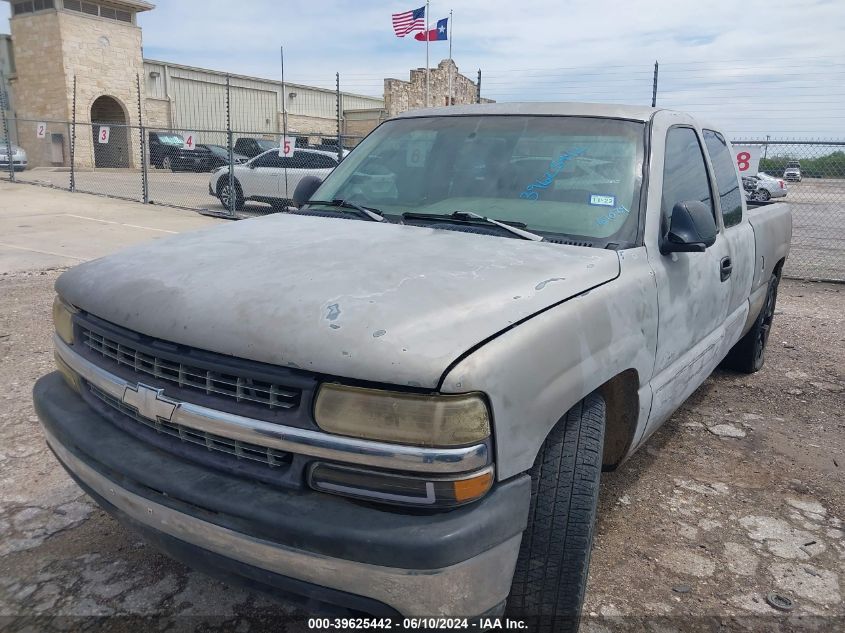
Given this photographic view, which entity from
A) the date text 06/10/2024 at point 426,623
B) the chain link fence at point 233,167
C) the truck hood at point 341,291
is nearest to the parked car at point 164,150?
the chain link fence at point 233,167

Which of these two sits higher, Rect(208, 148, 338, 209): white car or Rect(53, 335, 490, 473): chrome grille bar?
Rect(208, 148, 338, 209): white car

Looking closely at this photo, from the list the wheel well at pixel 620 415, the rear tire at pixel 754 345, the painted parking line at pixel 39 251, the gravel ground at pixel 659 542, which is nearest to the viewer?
the gravel ground at pixel 659 542

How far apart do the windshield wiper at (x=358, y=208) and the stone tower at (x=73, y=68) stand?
29.2 m

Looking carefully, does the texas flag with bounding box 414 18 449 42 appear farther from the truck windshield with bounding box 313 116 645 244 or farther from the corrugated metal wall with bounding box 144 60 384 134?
the truck windshield with bounding box 313 116 645 244

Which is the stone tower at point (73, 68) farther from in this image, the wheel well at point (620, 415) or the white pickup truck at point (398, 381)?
the wheel well at point (620, 415)

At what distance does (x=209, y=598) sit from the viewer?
97.4 inches

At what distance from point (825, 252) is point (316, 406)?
13.1 meters

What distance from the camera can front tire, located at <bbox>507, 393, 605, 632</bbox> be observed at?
6.64 ft

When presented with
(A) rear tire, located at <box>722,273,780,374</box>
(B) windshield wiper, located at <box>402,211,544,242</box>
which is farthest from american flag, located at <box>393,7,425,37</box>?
(B) windshield wiper, located at <box>402,211,544,242</box>

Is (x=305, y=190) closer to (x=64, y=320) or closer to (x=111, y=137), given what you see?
(x=64, y=320)

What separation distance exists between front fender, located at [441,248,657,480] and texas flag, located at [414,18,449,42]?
27.3 m

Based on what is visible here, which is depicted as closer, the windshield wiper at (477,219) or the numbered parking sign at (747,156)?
the windshield wiper at (477,219)

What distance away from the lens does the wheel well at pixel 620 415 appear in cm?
254

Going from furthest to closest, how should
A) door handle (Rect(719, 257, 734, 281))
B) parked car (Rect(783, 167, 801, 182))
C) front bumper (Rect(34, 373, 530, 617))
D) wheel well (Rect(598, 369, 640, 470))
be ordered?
parked car (Rect(783, 167, 801, 182)), door handle (Rect(719, 257, 734, 281)), wheel well (Rect(598, 369, 640, 470)), front bumper (Rect(34, 373, 530, 617))
